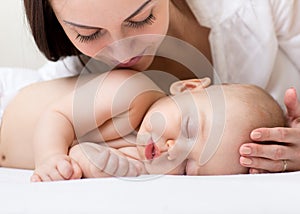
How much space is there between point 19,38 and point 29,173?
0.98 metres

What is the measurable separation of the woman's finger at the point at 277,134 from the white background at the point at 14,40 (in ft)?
3.70

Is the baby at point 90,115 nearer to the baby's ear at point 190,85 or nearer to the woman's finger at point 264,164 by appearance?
the baby's ear at point 190,85

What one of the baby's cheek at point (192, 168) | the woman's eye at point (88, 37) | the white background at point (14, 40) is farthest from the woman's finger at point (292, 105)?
the white background at point (14, 40)

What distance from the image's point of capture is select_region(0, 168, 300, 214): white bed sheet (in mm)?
734

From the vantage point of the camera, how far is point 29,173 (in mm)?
1049

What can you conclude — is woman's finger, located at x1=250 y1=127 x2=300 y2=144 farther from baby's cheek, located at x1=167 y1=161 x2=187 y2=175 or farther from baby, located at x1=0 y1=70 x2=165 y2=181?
baby, located at x1=0 y1=70 x2=165 y2=181

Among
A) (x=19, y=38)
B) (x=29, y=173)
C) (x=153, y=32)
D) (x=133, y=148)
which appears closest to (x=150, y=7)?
(x=153, y=32)

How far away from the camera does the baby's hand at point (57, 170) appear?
94cm

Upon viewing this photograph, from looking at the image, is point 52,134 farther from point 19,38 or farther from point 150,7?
point 19,38

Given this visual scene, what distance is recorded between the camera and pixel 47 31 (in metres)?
1.21

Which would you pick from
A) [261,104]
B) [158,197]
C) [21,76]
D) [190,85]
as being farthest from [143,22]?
[21,76]

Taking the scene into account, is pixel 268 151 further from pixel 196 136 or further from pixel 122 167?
pixel 122 167

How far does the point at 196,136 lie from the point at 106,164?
148 mm

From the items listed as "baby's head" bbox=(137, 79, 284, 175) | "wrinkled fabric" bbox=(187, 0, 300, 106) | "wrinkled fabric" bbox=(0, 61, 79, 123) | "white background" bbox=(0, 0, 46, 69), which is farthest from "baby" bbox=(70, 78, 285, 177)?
"white background" bbox=(0, 0, 46, 69)
